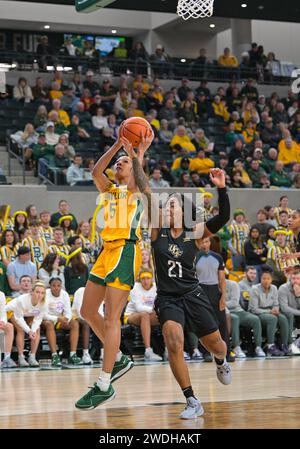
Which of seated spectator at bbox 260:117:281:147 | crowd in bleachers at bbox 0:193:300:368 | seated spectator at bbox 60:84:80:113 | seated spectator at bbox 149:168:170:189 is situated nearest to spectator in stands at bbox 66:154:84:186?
seated spectator at bbox 149:168:170:189

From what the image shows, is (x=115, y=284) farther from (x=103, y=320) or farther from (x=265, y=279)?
(x=265, y=279)

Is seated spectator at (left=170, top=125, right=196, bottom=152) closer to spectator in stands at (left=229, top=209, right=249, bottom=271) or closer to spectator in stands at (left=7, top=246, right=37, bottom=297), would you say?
spectator in stands at (left=229, top=209, right=249, bottom=271)

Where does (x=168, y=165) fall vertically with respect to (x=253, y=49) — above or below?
below

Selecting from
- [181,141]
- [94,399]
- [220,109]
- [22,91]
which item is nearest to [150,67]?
[220,109]

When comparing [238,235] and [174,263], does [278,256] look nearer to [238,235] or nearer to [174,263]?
[238,235]

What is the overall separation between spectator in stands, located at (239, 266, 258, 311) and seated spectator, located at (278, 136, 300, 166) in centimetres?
680

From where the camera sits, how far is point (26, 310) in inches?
440

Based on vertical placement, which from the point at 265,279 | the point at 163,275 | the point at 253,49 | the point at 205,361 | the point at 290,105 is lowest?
the point at 205,361

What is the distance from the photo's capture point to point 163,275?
21.4 feet

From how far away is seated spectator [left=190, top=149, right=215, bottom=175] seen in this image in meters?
17.8

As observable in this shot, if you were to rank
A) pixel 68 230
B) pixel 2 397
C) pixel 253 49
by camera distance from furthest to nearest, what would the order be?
pixel 253 49 → pixel 68 230 → pixel 2 397
